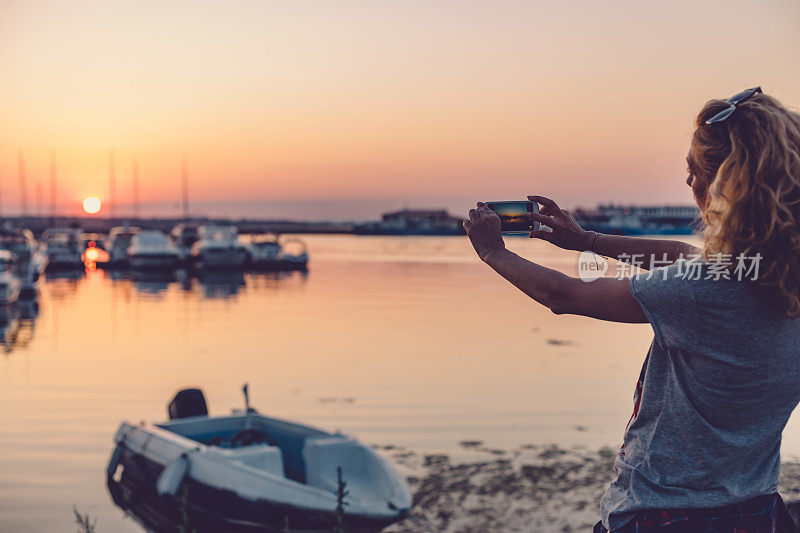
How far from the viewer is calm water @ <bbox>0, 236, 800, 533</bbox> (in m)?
14.2

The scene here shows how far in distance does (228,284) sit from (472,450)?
1567 inches

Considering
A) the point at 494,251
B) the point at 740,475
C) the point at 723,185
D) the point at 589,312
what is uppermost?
the point at 723,185

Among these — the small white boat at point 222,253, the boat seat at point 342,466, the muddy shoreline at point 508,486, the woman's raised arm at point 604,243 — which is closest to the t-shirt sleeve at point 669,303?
the woman's raised arm at point 604,243

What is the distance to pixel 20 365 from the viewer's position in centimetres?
2347

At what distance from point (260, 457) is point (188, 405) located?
281 cm

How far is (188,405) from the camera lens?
12.0 m

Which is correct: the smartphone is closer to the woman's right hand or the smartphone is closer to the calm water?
the woman's right hand

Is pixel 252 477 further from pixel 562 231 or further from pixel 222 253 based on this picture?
pixel 222 253

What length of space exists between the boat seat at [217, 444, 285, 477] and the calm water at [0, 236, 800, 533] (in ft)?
8.65

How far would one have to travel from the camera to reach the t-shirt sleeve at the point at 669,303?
5.75 ft

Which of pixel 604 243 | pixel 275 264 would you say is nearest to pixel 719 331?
pixel 604 243

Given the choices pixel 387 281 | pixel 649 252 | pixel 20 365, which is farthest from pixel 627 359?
pixel 387 281

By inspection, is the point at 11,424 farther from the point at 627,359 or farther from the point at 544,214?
the point at 627,359

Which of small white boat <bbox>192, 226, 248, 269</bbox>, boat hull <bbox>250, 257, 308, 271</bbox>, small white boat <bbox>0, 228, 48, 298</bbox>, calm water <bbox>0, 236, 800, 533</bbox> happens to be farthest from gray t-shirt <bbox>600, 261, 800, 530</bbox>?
boat hull <bbox>250, 257, 308, 271</bbox>
